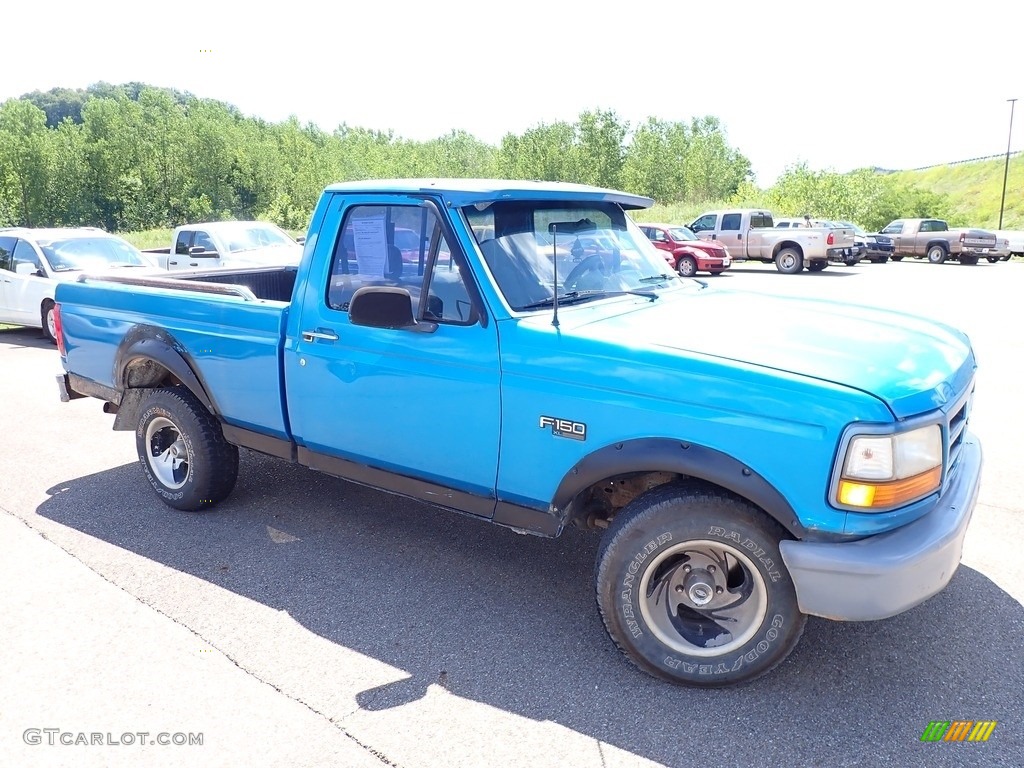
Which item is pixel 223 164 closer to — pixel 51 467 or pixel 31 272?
pixel 31 272

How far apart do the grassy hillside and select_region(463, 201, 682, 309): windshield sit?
72177 mm

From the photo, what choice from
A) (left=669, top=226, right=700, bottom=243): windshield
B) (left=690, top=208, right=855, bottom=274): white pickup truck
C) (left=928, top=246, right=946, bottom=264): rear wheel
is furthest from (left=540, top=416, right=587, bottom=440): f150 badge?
(left=928, top=246, right=946, bottom=264): rear wheel

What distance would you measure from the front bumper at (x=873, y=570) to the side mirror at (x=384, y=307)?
1864 millimetres

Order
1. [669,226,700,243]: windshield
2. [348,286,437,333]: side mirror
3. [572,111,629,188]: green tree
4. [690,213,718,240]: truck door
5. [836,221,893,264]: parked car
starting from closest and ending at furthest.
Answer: [348,286,437,333]: side mirror, [669,226,700,243]: windshield, [690,213,718,240]: truck door, [836,221,893,264]: parked car, [572,111,629,188]: green tree

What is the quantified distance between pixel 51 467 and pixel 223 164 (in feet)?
203

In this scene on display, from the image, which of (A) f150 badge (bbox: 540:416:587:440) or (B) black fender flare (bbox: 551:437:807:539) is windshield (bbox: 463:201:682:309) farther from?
(B) black fender flare (bbox: 551:437:807:539)

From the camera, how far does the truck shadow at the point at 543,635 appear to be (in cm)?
294

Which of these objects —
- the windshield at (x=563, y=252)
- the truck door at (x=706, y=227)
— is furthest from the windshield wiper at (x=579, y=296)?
the truck door at (x=706, y=227)

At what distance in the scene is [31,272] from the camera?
479 inches

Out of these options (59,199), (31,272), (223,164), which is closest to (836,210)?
(223,164)

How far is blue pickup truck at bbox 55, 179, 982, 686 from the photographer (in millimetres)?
2820

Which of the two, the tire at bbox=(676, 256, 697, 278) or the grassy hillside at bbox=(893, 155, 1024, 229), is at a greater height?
the grassy hillside at bbox=(893, 155, 1024, 229)

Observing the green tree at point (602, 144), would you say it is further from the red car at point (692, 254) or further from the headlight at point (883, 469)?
the headlight at point (883, 469)

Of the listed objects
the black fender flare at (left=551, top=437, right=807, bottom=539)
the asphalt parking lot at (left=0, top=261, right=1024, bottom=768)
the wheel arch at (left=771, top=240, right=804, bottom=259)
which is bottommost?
the asphalt parking lot at (left=0, top=261, right=1024, bottom=768)
